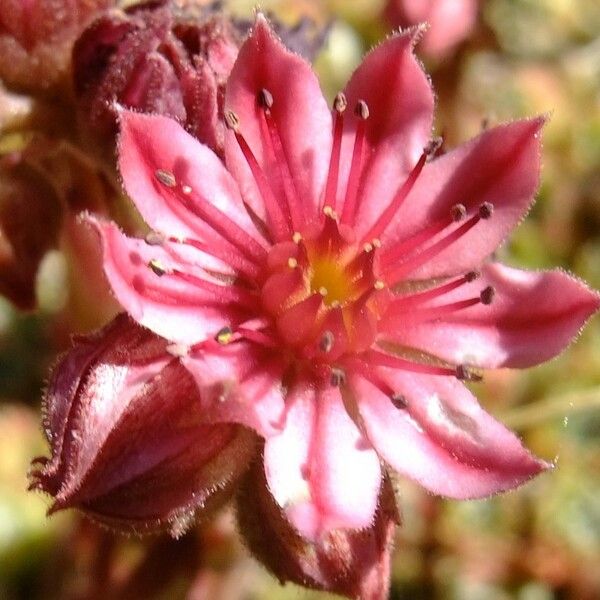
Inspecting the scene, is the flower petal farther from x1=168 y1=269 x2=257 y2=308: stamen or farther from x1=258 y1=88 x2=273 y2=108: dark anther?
x1=258 y1=88 x2=273 y2=108: dark anther

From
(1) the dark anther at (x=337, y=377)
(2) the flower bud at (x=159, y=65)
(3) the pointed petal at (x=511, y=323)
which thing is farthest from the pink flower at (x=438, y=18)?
(1) the dark anther at (x=337, y=377)

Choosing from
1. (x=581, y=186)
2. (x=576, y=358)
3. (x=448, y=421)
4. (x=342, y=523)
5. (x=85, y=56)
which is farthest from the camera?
(x=581, y=186)

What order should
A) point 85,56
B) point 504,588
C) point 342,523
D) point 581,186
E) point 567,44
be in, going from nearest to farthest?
point 342,523, point 85,56, point 504,588, point 581,186, point 567,44

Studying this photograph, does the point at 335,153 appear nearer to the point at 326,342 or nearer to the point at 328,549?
the point at 326,342

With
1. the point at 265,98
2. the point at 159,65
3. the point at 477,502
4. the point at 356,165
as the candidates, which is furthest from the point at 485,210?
the point at 477,502

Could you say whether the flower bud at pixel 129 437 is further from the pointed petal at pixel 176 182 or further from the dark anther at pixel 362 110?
the dark anther at pixel 362 110

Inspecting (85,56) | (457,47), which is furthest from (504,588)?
(85,56)

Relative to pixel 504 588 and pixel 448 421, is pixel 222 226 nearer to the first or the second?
pixel 448 421
